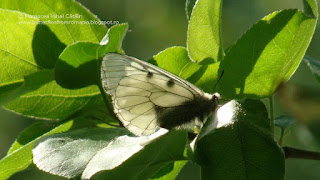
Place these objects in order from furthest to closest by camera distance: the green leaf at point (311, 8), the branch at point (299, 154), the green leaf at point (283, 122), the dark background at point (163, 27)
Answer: the dark background at point (163, 27), the green leaf at point (283, 122), the branch at point (299, 154), the green leaf at point (311, 8)

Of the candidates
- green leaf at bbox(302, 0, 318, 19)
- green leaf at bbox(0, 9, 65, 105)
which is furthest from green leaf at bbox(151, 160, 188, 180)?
green leaf at bbox(302, 0, 318, 19)

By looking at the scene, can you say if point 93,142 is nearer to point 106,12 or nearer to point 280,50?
point 280,50

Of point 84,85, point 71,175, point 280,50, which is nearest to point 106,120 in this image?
point 84,85

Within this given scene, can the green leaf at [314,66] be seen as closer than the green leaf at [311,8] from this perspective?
No

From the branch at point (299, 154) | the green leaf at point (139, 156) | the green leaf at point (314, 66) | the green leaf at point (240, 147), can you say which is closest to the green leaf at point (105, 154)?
the green leaf at point (139, 156)

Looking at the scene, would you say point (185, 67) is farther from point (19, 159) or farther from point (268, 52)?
point (19, 159)

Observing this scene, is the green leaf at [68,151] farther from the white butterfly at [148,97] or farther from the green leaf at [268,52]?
the green leaf at [268,52]
